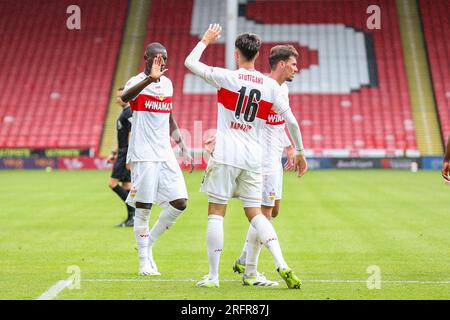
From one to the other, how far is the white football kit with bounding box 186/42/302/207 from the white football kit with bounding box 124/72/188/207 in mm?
1279

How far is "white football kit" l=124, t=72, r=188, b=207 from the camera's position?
8.96m

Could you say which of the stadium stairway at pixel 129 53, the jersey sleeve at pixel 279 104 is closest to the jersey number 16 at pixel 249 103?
the jersey sleeve at pixel 279 104

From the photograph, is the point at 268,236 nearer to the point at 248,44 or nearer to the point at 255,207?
the point at 255,207

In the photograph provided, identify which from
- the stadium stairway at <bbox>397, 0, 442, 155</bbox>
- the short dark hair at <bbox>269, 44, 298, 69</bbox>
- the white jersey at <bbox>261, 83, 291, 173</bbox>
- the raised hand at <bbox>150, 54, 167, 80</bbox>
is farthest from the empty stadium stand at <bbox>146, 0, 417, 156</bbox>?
the raised hand at <bbox>150, 54, 167, 80</bbox>

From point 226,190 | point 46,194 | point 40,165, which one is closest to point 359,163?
point 40,165

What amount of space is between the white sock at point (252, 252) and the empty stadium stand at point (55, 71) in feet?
99.9

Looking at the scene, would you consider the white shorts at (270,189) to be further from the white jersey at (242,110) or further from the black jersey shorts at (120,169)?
the black jersey shorts at (120,169)

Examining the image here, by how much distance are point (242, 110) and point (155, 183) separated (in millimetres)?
1737

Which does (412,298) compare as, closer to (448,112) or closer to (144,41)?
(448,112)

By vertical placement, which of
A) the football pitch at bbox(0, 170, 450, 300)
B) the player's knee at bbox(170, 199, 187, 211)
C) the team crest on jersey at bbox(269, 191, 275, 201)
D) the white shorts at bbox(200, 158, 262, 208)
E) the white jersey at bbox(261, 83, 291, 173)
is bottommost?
the football pitch at bbox(0, 170, 450, 300)

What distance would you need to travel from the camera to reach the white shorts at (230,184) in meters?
7.79

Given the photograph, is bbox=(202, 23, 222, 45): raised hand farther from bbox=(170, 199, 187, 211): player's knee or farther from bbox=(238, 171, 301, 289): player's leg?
bbox=(170, 199, 187, 211): player's knee

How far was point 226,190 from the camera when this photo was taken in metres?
7.81

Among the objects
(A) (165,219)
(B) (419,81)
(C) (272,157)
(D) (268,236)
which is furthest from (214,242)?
(B) (419,81)
